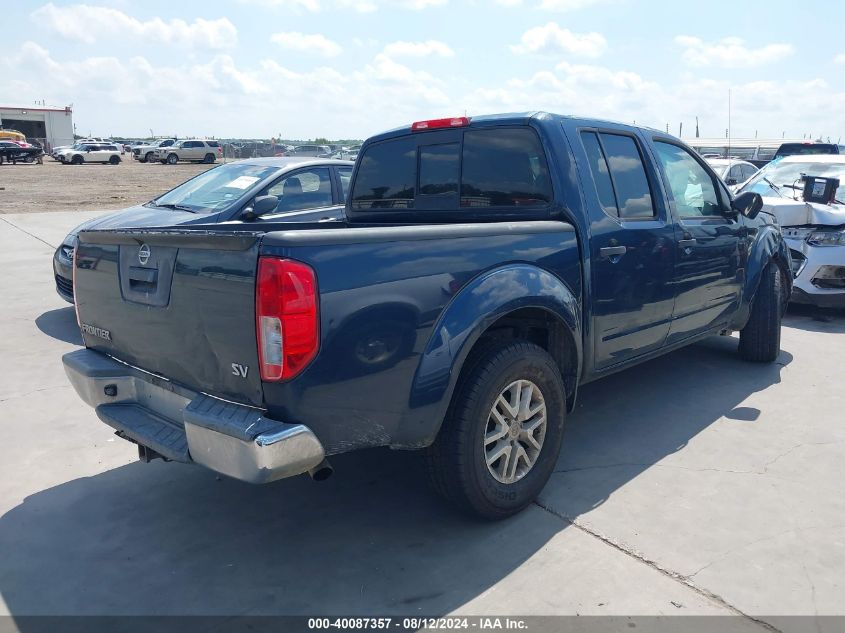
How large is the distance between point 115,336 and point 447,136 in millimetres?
2243

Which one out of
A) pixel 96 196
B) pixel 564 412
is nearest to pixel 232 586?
pixel 564 412

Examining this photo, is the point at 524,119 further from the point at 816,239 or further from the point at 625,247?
the point at 816,239

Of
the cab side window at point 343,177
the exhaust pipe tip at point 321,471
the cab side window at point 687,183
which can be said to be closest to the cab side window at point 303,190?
the cab side window at point 343,177

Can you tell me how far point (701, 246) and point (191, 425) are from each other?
11.7ft

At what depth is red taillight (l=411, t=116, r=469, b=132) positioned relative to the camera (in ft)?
14.0

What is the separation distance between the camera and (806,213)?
7.50 m

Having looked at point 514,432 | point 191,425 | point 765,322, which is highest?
point 191,425

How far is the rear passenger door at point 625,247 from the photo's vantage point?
3.96 m

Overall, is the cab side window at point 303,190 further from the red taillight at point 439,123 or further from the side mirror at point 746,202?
the side mirror at point 746,202

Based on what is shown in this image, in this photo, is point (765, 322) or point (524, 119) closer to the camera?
point (524, 119)

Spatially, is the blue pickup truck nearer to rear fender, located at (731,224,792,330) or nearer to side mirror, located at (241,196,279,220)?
rear fender, located at (731,224,792,330)

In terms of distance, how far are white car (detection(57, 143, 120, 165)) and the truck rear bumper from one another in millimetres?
51591

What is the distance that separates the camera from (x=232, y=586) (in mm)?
2936

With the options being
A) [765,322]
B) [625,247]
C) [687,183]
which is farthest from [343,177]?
[765,322]
